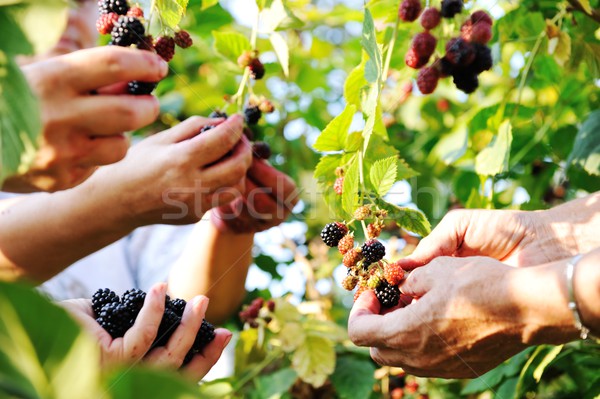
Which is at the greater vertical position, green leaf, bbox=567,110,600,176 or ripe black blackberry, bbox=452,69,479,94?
ripe black blackberry, bbox=452,69,479,94

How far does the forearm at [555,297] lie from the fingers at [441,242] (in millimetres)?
292

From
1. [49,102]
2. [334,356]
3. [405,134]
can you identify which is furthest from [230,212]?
[405,134]

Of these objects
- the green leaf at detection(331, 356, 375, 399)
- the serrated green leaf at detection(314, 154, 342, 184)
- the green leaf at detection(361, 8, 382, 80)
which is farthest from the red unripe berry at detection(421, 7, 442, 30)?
the green leaf at detection(331, 356, 375, 399)

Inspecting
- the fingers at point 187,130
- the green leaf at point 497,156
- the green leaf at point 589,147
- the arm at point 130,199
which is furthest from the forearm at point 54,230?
the green leaf at point 589,147

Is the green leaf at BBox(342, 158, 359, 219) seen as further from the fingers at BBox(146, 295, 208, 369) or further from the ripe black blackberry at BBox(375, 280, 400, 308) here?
the fingers at BBox(146, 295, 208, 369)

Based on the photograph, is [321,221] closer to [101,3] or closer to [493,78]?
[493,78]

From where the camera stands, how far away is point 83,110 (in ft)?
2.92

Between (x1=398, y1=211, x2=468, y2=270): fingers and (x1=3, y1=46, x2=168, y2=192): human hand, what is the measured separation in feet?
1.82

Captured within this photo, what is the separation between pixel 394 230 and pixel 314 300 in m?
0.42

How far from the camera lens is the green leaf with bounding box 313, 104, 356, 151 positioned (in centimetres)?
122

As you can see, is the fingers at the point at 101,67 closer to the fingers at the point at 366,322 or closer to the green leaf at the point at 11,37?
the green leaf at the point at 11,37

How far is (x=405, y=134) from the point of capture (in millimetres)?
2512

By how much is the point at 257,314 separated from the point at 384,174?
2.70 ft

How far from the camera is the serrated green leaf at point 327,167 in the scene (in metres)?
1.29
